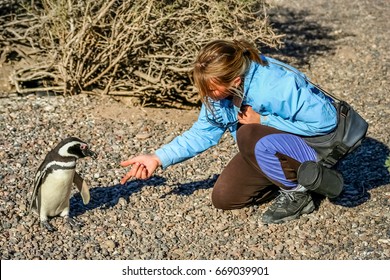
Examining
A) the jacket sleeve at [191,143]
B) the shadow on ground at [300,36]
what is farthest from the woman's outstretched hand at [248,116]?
the shadow on ground at [300,36]

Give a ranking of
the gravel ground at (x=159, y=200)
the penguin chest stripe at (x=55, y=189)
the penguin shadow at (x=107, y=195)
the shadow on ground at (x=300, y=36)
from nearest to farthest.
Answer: the gravel ground at (x=159, y=200) < the penguin chest stripe at (x=55, y=189) < the penguin shadow at (x=107, y=195) < the shadow on ground at (x=300, y=36)

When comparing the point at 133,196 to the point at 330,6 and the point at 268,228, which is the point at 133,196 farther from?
the point at 330,6

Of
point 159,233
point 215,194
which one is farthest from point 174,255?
point 215,194

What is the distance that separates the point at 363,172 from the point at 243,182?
3.62 feet

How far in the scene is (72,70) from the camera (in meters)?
6.41

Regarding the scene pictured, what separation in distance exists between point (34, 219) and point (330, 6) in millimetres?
6690

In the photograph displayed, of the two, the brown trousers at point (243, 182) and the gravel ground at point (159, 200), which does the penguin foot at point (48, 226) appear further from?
the brown trousers at point (243, 182)

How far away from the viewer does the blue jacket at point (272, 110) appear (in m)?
4.14

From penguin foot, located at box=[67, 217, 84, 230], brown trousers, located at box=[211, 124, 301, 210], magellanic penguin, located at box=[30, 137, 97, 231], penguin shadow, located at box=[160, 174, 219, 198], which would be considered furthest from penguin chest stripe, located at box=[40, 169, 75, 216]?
brown trousers, located at box=[211, 124, 301, 210]

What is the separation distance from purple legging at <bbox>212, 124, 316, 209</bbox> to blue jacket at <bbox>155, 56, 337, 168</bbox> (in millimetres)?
82

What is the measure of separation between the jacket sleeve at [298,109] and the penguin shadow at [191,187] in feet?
2.73

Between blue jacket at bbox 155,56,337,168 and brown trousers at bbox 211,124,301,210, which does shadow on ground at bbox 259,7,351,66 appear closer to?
brown trousers at bbox 211,124,301,210

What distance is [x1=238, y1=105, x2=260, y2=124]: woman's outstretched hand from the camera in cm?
439

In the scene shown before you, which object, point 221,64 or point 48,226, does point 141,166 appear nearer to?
point 48,226
